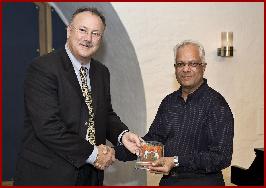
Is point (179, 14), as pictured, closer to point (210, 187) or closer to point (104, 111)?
point (104, 111)

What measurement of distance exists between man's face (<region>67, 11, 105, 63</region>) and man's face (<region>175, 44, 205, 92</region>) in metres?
0.52

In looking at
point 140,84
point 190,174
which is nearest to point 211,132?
point 190,174

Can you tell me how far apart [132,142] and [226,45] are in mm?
1790

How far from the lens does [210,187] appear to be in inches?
90.4

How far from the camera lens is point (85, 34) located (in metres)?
2.39

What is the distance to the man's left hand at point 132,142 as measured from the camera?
2.56 m

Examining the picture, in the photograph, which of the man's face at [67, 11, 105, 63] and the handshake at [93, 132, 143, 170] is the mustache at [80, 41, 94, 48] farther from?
the handshake at [93, 132, 143, 170]

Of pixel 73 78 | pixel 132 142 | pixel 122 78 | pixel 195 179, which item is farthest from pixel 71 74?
pixel 122 78

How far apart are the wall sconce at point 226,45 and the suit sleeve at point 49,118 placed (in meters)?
2.08

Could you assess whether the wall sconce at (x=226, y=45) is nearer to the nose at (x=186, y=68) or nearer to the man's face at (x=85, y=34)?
the nose at (x=186, y=68)

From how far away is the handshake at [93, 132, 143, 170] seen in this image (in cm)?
238

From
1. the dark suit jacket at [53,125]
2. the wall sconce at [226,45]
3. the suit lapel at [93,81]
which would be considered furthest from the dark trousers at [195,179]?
the wall sconce at [226,45]

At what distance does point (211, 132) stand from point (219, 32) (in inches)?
75.2

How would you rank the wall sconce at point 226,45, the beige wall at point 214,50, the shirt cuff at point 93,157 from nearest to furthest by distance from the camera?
1. the shirt cuff at point 93,157
2. the beige wall at point 214,50
3. the wall sconce at point 226,45
